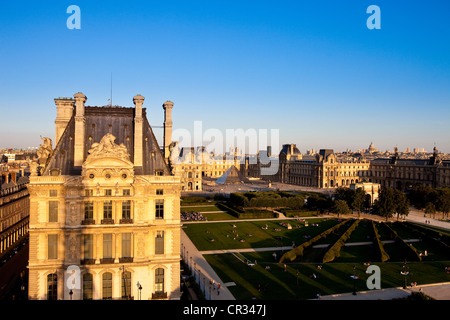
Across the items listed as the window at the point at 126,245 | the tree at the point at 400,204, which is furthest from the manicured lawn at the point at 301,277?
the tree at the point at 400,204

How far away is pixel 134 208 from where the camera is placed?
28.2 m

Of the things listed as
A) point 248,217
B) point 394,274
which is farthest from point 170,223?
point 248,217

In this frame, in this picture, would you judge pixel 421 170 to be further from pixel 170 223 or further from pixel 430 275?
pixel 170 223

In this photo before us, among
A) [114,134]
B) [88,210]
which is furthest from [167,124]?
[88,210]

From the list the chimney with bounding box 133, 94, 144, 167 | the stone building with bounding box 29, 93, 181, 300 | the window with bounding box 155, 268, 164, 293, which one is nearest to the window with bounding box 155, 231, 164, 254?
the stone building with bounding box 29, 93, 181, 300

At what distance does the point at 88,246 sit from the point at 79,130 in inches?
350

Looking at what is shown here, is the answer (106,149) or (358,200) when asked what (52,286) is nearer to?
(106,149)

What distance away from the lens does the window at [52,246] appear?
27.2 m

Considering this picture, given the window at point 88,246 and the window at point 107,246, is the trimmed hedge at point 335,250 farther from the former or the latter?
the window at point 88,246

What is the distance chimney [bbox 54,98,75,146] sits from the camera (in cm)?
3197

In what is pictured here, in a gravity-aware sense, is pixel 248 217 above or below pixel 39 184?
below

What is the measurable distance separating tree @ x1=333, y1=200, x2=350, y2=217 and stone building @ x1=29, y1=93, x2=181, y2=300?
54317mm

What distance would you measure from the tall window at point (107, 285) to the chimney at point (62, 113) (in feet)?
40.1

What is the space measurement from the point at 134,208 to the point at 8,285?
682 inches
